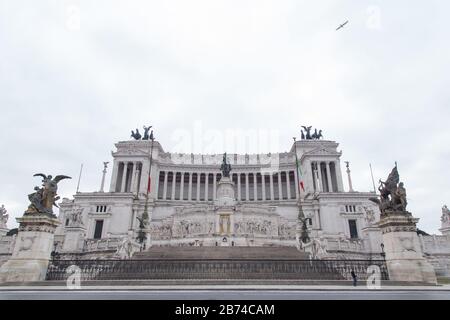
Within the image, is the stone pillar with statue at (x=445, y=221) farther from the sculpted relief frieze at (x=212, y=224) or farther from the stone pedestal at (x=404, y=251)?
the stone pedestal at (x=404, y=251)

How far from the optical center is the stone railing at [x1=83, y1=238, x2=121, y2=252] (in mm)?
34312

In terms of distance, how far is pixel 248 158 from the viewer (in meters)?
84.2

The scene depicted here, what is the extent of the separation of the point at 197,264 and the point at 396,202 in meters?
12.9

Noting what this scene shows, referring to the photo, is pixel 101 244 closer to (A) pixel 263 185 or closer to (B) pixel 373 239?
(B) pixel 373 239

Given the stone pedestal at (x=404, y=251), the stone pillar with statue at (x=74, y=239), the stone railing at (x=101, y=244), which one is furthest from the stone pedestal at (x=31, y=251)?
the stone pillar with statue at (x=74, y=239)

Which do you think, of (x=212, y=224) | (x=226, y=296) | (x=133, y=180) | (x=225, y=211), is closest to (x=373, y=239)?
(x=225, y=211)

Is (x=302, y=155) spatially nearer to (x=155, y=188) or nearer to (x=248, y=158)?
(x=248, y=158)

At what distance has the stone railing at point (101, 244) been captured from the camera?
3431cm

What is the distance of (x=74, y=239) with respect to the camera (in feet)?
118

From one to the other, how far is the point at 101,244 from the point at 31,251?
67.0 feet

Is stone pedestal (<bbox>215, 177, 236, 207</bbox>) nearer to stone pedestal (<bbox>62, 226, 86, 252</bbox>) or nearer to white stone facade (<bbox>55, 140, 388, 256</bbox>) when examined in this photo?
white stone facade (<bbox>55, 140, 388, 256</bbox>)

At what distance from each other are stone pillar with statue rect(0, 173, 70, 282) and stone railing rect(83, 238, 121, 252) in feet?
57.8

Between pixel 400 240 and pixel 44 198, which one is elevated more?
pixel 44 198

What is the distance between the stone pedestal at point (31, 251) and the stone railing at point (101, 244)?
17.7 meters
